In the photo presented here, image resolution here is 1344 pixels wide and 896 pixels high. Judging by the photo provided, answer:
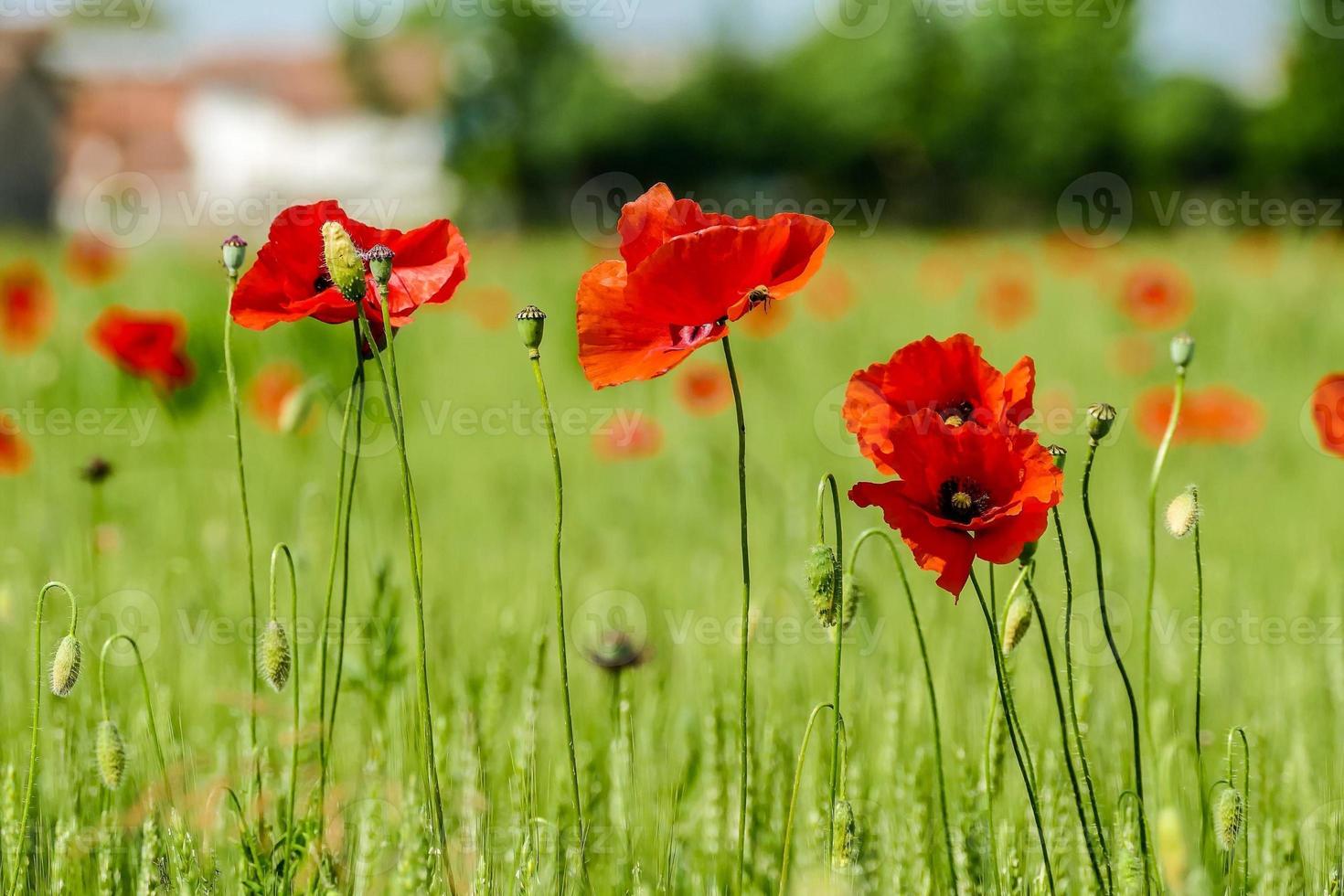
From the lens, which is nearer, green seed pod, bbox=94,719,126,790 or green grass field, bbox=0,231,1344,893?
green seed pod, bbox=94,719,126,790

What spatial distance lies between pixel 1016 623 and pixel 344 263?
0.58 m

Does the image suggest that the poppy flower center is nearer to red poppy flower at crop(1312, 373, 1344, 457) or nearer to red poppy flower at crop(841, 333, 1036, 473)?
red poppy flower at crop(841, 333, 1036, 473)

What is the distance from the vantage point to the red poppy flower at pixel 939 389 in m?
0.90

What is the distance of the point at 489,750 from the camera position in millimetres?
1374

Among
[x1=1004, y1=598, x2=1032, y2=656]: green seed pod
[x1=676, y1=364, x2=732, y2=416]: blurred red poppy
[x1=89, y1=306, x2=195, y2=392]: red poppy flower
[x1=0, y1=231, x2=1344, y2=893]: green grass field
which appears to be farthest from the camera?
[x1=676, y1=364, x2=732, y2=416]: blurred red poppy

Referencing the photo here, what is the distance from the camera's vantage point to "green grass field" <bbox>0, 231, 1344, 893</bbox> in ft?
3.80

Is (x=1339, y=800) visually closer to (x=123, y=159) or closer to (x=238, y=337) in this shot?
(x=238, y=337)

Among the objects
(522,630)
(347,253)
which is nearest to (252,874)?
(347,253)

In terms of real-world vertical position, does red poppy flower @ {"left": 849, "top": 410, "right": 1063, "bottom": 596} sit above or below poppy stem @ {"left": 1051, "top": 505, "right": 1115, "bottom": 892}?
above

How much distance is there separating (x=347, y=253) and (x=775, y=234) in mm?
302
